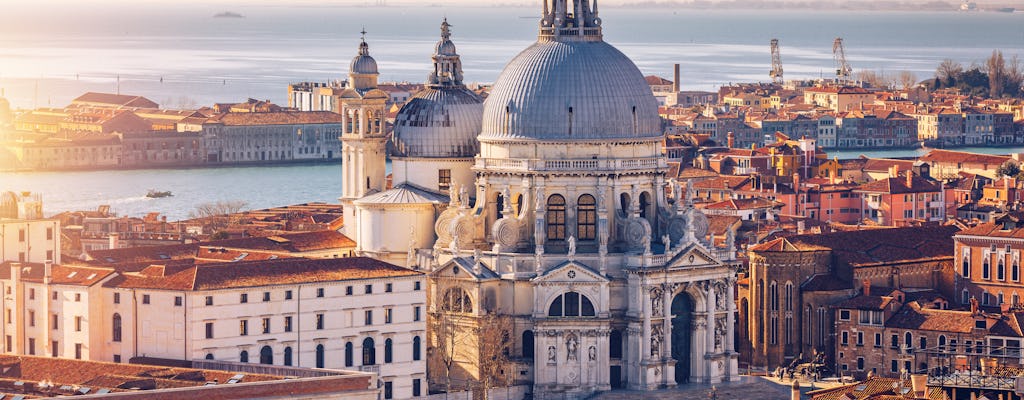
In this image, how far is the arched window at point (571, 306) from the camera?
158ft

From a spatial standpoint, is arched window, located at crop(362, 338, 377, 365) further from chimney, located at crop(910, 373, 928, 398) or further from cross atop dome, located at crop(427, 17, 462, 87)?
chimney, located at crop(910, 373, 928, 398)

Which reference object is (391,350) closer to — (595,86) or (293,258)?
(293,258)

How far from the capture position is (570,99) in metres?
49.0

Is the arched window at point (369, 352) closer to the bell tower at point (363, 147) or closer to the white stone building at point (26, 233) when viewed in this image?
the bell tower at point (363, 147)

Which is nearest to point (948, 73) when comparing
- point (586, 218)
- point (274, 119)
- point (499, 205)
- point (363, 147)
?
point (274, 119)

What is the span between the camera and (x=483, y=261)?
48.8m

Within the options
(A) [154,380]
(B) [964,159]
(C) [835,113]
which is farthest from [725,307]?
(C) [835,113]

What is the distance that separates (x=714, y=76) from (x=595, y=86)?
140094mm

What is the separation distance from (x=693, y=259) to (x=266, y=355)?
23.8 ft

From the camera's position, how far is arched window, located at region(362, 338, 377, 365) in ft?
152

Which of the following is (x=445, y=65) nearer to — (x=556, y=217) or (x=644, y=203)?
(x=556, y=217)

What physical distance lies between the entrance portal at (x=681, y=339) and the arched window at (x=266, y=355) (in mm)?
6866

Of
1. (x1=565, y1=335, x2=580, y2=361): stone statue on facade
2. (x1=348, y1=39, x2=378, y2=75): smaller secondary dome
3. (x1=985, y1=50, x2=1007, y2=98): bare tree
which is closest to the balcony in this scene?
(x1=565, y1=335, x2=580, y2=361): stone statue on facade

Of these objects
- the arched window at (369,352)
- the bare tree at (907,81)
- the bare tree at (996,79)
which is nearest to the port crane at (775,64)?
the bare tree at (907,81)
